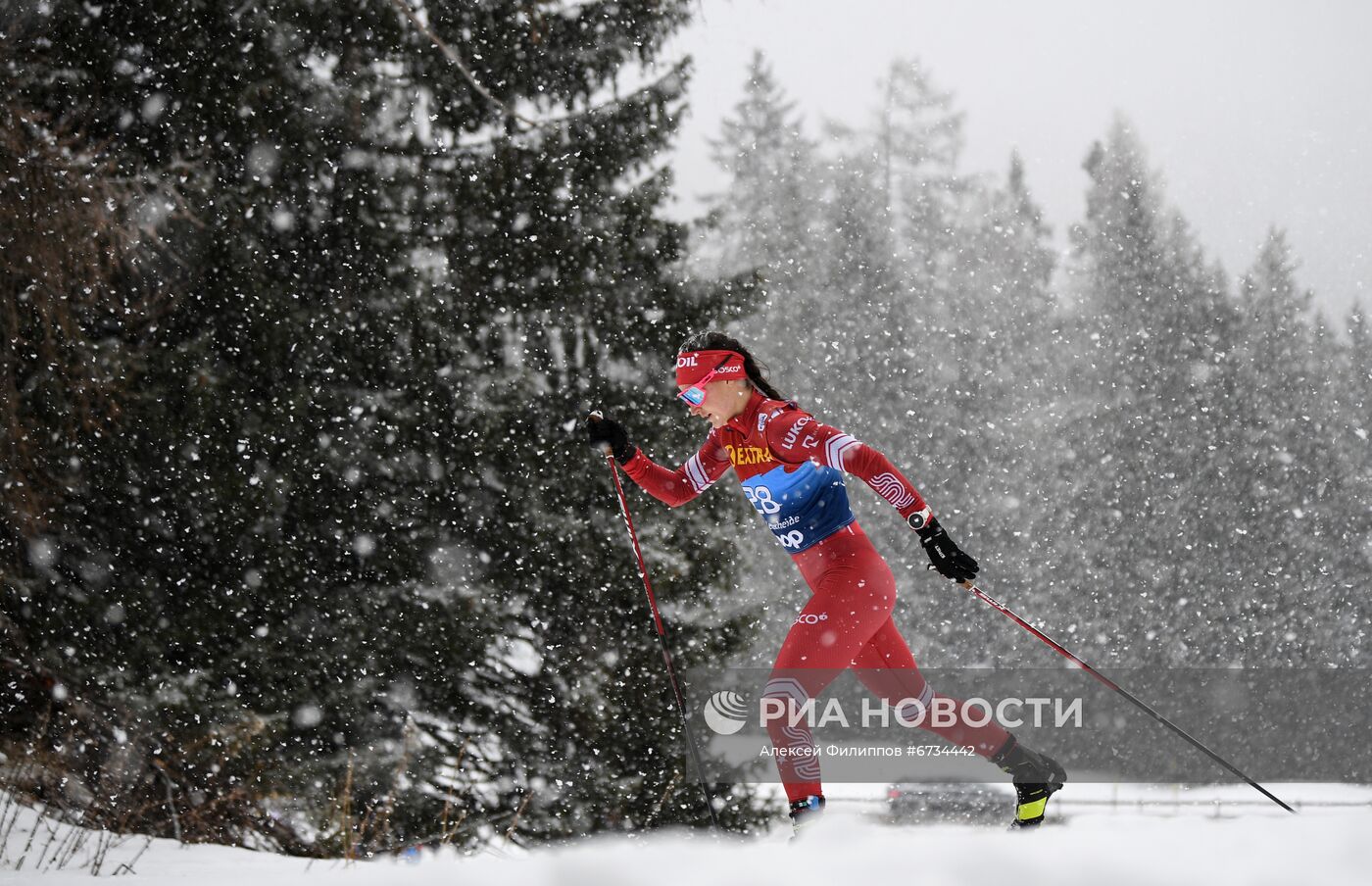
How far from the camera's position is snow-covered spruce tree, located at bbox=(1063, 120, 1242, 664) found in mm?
23188

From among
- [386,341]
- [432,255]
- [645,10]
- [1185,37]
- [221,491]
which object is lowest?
[221,491]

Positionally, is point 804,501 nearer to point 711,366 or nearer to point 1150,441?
point 711,366

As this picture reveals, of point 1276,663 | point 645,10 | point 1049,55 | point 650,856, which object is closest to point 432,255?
point 645,10

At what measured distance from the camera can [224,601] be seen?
22.5ft

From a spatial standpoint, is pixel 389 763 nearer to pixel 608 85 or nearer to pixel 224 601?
pixel 224 601

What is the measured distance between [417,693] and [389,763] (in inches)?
20.4

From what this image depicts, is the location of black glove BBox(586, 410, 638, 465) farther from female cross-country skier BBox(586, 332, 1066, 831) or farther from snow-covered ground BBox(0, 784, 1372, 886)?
snow-covered ground BBox(0, 784, 1372, 886)

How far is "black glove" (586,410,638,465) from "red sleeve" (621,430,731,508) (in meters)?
0.05

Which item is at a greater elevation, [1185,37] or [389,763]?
[1185,37]

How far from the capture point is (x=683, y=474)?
4.95m

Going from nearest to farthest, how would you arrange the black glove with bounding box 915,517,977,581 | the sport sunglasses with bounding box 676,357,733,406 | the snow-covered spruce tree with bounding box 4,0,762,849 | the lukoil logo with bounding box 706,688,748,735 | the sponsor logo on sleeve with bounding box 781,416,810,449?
the black glove with bounding box 915,517,977,581 → the sponsor logo on sleeve with bounding box 781,416,810,449 → the sport sunglasses with bounding box 676,357,733,406 → the lukoil logo with bounding box 706,688,748,735 → the snow-covered spruce tree with bounding box 4,0,762,849

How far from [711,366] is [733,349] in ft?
0.56

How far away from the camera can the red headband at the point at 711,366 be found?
4.45 m

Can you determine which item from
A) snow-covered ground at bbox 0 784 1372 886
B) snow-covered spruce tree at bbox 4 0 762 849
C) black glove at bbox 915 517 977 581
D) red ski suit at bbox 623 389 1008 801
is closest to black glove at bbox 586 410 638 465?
red ski suit at bbox 623 389 1008 801
